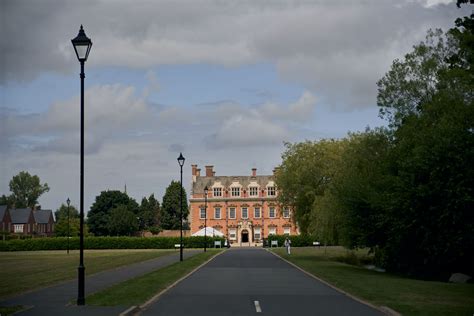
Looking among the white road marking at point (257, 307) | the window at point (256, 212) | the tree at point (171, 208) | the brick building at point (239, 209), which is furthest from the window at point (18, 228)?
the white road marking at point (257, 307)

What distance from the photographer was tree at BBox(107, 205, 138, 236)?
413ft

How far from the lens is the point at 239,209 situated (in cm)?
12194

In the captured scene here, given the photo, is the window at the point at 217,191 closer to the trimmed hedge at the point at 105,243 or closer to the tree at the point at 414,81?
the trimmed hedge at the point at 105,243

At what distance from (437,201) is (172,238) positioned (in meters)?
71.8

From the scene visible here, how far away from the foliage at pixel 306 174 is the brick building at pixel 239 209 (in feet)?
188

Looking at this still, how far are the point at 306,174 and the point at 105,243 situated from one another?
49.7 metres

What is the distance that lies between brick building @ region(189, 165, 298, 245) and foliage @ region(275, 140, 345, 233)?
2258 inches

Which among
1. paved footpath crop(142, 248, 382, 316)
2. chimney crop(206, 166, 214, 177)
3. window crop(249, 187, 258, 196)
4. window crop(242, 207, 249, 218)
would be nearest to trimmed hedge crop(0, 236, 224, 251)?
window crop(242, 207, 249, 218)

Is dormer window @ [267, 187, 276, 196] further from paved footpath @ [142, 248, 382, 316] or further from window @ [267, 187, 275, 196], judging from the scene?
paved footpath @ [142, 248, 382, 316]

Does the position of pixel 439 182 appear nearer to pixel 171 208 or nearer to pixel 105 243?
pixel 105 243

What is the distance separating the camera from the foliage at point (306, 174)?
58125 millimetres

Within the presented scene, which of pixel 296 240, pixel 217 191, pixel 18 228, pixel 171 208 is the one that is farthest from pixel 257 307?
pixel 18 228

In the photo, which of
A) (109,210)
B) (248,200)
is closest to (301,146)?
(248,200)

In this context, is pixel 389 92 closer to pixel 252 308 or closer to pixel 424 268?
pixel 424 268
